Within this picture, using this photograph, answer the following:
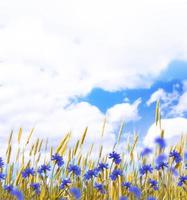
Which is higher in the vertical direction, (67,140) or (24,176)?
(67,140)

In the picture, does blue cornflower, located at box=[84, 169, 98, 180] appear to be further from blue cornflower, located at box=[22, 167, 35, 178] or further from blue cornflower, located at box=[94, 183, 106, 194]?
blue cornflower, located at box=[22, 167, 35, 178]

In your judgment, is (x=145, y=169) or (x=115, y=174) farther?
(x=145, y=169)

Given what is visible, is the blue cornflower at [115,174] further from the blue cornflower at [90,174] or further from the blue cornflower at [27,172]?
the blue cornflower at [27,172]

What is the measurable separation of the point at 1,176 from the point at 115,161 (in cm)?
102

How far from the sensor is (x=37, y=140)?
4.21 metres

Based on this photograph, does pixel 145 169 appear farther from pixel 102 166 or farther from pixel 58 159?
pixel 58 159

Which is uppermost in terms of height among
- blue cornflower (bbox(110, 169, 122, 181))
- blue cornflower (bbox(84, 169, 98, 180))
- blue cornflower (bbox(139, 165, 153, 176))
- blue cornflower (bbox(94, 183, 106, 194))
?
blue cornflower (bbox(139, 165, 153, 176))

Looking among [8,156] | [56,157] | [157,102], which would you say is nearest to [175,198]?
[157,102]

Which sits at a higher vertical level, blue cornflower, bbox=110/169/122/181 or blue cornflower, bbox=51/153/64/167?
blue cornflower, bbox=51/153/64/167

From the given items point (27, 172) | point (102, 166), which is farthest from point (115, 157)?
point (27, 172)

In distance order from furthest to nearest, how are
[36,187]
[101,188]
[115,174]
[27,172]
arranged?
[27,172], [36,187], [101,188], [115,174]

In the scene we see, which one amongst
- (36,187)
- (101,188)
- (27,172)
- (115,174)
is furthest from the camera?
(27,172)

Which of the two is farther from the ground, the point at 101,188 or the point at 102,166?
the point at 102,166

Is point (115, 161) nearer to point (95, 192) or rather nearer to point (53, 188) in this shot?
point (95, 192)
